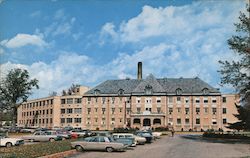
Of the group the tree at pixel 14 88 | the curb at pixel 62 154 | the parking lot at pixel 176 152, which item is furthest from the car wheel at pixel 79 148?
the tree at pixel 14 88

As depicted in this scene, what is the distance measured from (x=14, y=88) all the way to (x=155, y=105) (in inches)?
1399

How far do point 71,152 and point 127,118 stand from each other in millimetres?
68956

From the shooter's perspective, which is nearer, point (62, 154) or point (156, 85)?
point (62, 154)

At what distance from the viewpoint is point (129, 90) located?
3789 inches

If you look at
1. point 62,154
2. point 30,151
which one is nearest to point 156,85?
point 62,154

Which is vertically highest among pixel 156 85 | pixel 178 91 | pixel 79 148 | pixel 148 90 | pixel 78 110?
pixel 156 85

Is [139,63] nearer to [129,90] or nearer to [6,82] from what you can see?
[129,90]

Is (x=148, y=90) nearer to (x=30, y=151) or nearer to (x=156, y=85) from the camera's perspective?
(x=156, y=85)

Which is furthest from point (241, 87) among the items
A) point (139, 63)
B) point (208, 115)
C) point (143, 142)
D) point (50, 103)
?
point (50, 103)

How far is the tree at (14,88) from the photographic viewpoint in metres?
79.1

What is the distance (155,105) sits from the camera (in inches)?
3647

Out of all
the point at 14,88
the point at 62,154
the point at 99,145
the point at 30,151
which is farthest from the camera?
the point at 14,88

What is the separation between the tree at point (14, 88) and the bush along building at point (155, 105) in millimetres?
19660

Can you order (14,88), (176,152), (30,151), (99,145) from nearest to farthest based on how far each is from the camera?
1. (30,151)
2. (99,145)
3. (176,152)
4. (14,88)
